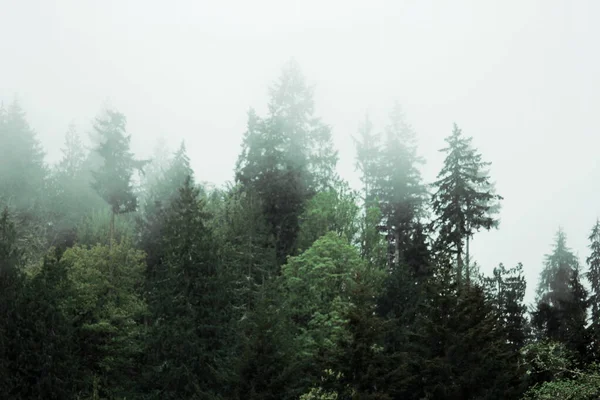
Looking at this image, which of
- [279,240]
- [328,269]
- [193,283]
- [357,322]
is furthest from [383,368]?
[279,240]

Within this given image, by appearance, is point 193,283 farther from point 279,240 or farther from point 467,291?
point 467,291

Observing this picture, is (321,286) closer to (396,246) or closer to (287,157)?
(396,246)

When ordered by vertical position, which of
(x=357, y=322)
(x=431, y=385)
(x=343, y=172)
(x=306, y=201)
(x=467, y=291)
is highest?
(x=343, y=172)

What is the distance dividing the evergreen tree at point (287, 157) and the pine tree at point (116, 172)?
887cm


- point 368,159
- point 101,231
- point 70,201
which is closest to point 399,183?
point 368,159

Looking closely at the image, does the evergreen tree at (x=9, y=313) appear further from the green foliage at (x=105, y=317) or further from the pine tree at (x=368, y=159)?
the pine tree at (x=368, y=159)

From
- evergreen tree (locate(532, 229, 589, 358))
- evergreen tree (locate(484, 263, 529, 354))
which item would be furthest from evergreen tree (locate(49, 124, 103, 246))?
evergreen tree (locate(532, 229, 589, 358))

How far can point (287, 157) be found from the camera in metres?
54.2

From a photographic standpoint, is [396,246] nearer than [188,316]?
No

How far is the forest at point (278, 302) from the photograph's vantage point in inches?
1033

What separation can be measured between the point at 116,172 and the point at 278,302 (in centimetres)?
1930

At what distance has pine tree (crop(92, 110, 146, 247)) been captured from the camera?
45000mm

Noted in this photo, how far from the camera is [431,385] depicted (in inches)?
1053

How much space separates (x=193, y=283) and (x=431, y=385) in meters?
14.6
